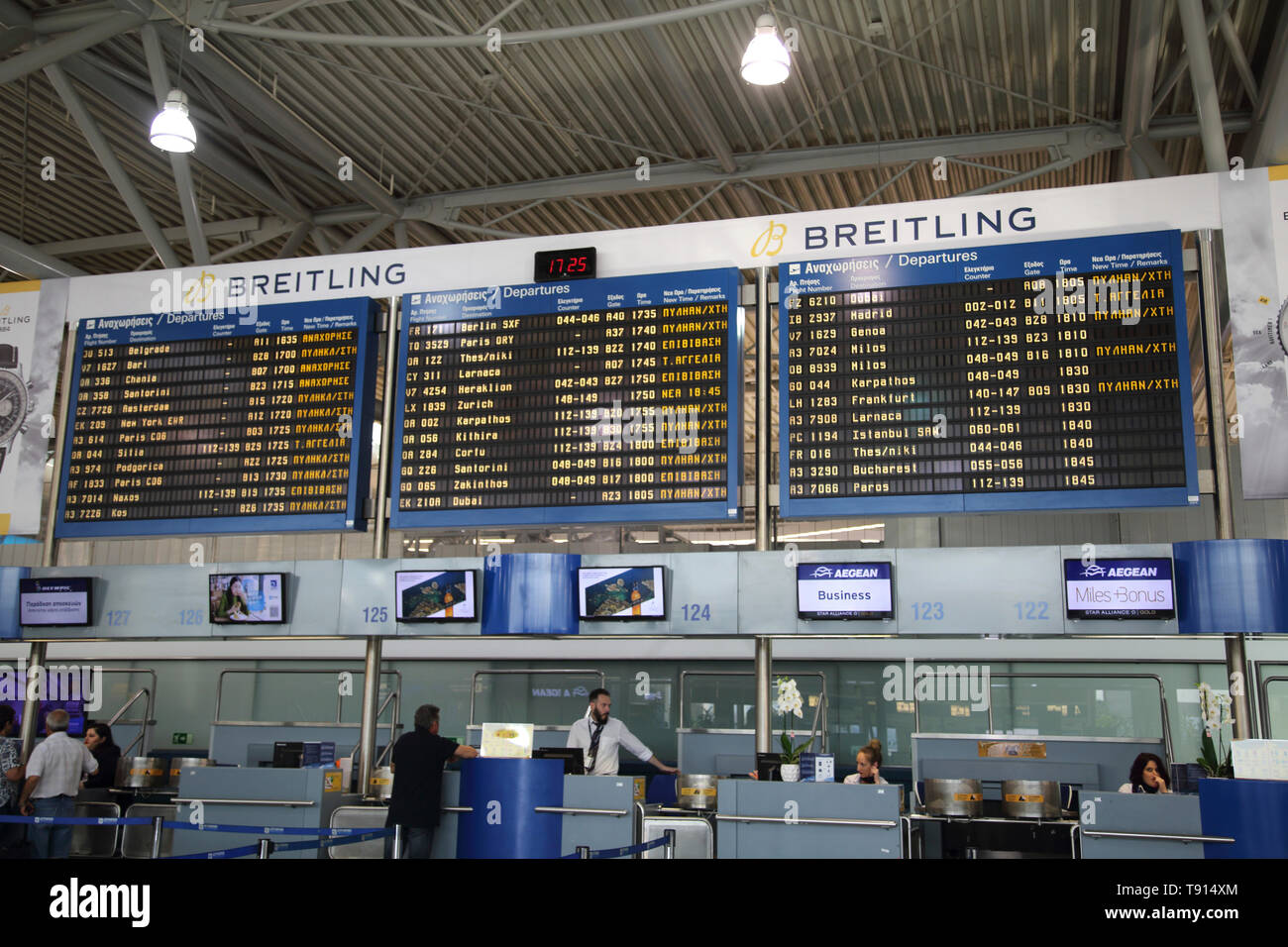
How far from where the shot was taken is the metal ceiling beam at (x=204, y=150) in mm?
12195

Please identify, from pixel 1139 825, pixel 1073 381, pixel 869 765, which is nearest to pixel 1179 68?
pixel 1073 381

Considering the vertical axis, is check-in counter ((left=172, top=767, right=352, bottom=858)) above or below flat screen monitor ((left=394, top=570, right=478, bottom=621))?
below

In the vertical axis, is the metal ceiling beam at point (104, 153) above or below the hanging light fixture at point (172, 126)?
above

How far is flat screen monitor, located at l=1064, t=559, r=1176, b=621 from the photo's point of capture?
7840mm

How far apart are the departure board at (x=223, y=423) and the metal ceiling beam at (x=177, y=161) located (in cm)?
193

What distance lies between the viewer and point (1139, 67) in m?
11.1

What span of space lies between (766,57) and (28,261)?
13.1 metres

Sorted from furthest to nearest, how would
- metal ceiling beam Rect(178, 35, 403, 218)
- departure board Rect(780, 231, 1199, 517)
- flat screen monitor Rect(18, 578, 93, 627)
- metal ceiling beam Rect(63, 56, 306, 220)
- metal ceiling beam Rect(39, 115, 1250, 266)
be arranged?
1. metal ceiling beam Rect(39, 115, 1250, 266)
2. metal ceiling beam Rect(63, 56, 306, 220)
3. metal ceiling beam Rect(178, 35, 403, 218)
4. flat screen monitor Rect(18, 578, 93, 627)
5. departure board Rect(780, 231, 1199, 517)

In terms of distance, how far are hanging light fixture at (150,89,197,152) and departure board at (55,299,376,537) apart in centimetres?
162

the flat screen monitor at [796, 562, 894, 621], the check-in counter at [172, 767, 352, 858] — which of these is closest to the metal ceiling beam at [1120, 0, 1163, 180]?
the flat screen monitor at [796, 562, 894, 621]

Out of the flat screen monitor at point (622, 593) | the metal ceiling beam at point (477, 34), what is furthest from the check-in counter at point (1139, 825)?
the metal ceiling beam at point (477, 34)

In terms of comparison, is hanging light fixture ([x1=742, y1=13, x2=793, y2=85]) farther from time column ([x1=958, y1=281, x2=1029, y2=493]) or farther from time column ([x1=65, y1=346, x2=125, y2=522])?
time column ([x1=65, y1=346, x2=125, y2=522])

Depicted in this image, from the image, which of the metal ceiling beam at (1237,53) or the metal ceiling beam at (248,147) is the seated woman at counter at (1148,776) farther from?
the metal ceiling beam at (248,147)
